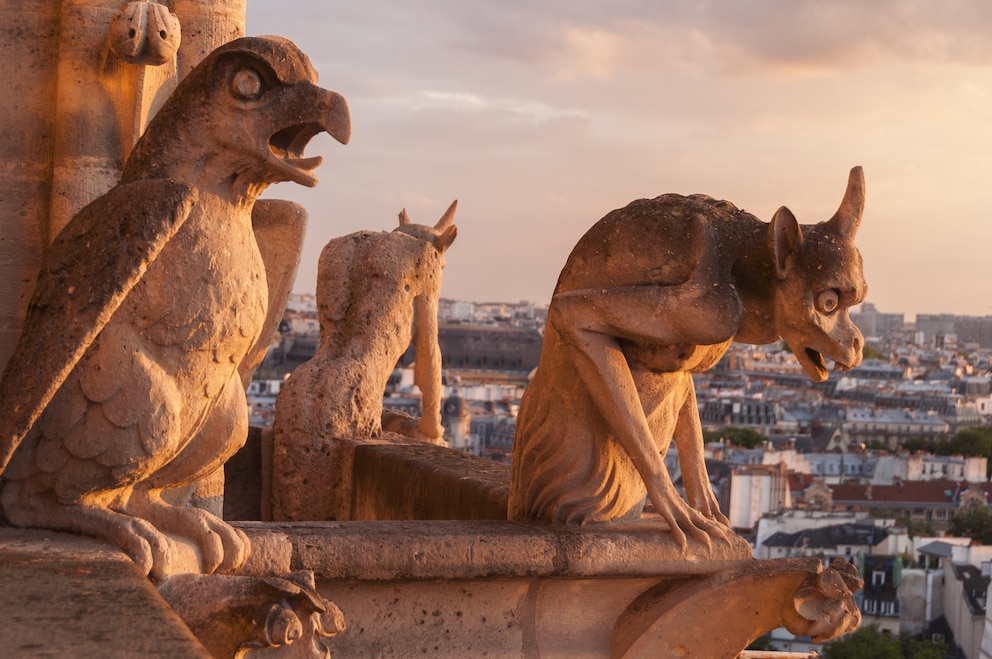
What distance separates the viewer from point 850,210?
175 inches

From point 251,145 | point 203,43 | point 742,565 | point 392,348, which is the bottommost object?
point 742,565

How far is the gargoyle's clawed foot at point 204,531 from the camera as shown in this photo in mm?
3658

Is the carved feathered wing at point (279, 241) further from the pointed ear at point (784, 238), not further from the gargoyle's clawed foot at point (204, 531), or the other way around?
the pointed ear at point (784, 238)

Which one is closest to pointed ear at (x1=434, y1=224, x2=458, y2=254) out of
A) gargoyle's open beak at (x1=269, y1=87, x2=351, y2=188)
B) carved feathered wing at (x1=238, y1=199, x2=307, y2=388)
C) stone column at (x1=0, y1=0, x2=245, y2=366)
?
stone column at (x1=0, y1=0, x2=245, y2=366)

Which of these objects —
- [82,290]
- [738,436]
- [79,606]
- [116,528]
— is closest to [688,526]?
[116,528]

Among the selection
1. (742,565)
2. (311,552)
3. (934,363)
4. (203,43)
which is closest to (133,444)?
(311,552)

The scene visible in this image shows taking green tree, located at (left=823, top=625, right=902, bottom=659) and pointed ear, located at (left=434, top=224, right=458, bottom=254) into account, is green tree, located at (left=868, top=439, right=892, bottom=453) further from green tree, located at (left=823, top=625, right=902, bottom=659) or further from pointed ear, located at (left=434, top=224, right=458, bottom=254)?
pointed ear, located at (left=434, top=224, right=458, bottom=254)

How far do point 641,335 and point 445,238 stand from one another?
289 centimetres

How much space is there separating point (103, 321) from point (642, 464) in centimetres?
143

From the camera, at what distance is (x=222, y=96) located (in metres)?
3.72

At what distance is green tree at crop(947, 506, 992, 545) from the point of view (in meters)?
58.8

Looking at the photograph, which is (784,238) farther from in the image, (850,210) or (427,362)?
(427,362)

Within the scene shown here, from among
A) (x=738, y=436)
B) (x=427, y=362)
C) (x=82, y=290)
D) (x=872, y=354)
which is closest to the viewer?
(x=82, y=290)

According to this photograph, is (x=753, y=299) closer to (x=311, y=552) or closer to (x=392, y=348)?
(x=311, y=552)
